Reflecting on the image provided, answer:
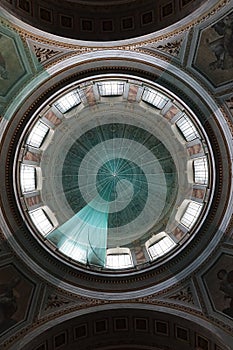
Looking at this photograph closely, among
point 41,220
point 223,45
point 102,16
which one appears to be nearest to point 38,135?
point 41,220

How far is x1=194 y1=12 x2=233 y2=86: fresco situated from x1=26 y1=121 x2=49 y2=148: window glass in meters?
6.52

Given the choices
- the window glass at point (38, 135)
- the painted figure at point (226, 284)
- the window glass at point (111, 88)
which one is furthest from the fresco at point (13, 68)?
the painted figure at point (226, 284)

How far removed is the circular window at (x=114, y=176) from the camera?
19594 mm

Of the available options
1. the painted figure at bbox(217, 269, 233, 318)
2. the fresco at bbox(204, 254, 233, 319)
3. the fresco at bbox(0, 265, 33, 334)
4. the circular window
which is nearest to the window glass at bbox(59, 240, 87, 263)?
the circular window

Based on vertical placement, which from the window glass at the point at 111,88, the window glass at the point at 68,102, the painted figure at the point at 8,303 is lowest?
the painted figure at the point at 8,303

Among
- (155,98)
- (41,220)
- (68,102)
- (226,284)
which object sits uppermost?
(155,98)

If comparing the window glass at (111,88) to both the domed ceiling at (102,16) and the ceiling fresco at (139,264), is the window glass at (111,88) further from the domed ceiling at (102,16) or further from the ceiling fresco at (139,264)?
the domed ceiling at (102,16)

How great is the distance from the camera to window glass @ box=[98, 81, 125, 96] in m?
18.9

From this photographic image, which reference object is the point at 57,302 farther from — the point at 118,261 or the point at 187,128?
the point at 187,128

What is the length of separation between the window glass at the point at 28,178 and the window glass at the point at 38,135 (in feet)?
3.06

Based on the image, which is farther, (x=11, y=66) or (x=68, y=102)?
(x=68, y=102)

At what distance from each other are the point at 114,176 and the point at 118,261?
3.91m

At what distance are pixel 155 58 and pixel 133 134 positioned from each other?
19.9 ft

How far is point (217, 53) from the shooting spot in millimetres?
16516
